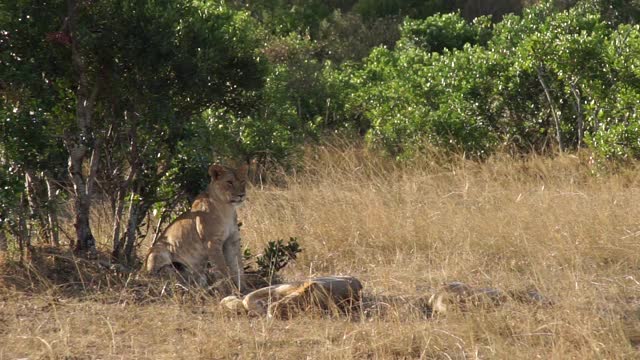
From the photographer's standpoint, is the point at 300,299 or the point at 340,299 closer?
the point at 300,299

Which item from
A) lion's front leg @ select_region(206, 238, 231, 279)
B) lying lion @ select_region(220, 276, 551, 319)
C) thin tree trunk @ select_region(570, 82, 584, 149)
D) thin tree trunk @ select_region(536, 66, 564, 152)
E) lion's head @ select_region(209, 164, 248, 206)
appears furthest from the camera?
thin tree trunk @ select_region(536, 66, 564, 152)

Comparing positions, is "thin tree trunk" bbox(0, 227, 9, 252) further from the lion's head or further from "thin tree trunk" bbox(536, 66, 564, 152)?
"thin tree trunk" bbox(536, 66, 564, 152)

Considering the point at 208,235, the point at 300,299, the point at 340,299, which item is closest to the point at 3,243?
the point at 208,235

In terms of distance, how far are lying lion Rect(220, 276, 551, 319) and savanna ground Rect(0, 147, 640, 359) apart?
141 mm

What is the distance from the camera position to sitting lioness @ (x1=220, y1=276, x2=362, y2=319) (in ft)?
22.1

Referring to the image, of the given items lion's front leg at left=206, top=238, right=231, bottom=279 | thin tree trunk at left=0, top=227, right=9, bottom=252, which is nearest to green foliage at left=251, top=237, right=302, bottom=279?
lion's front leg at left=206, top=238, right=231, bottom=279

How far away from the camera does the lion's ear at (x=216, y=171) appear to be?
7.82 metres

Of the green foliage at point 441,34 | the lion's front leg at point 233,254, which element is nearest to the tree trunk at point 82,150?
the lion's front leg at point 233,254


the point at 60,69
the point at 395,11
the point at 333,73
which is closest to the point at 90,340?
the point at 60,69

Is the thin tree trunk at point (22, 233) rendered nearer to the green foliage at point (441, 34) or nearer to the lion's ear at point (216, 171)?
the lion's ear at point (216, 171)

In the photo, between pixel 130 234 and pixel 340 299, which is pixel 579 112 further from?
→ pixel 340 299

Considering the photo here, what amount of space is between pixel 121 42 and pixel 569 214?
3.99m

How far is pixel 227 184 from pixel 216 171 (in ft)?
0.40

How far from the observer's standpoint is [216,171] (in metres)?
7.85
